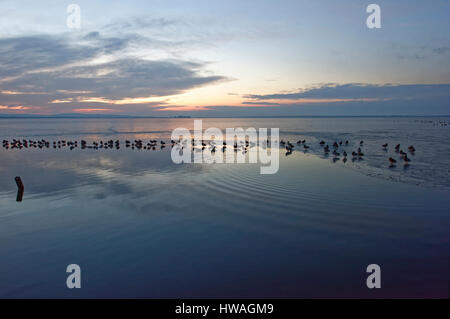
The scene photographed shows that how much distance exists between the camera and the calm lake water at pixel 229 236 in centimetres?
818

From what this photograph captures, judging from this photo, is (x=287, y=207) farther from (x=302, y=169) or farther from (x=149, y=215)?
(x=302, y=169)

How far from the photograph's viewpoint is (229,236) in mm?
11125

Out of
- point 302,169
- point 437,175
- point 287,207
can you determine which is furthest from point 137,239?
point 437,175

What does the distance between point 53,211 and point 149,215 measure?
510 cm

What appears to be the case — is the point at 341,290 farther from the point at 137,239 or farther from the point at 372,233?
the point at 137,239

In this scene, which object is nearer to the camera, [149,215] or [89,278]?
[89,278]

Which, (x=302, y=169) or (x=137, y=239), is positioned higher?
(x=302, y=169)

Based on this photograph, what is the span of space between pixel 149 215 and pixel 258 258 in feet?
20.9

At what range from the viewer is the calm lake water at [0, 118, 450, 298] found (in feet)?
26.8

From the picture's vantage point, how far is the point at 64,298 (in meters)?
7.86
